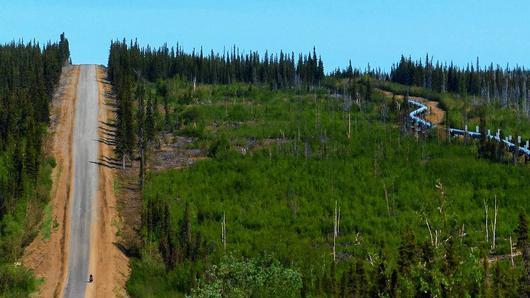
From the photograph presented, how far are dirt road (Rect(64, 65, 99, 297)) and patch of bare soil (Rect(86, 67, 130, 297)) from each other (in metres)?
0.62

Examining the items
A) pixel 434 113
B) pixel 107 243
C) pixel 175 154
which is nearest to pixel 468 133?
pixel 434 113

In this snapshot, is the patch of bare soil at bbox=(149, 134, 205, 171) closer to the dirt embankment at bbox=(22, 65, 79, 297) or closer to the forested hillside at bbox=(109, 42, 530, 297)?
the forested hillside at bbox=(109, 42, 530, 297)

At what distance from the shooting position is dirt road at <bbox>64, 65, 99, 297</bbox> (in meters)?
59.2

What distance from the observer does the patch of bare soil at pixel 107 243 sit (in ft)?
189

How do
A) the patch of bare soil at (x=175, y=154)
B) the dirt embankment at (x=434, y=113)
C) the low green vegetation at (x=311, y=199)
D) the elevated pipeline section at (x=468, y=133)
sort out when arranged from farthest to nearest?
the dirt embankment at (x=434, y=113)
the elevated pipeline section at (x=468, y=133)
the patch of bare soil at (x=175, y=154)
the low green vegetation at (x=311, y=199)

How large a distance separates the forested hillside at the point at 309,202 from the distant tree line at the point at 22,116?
11.5 metres

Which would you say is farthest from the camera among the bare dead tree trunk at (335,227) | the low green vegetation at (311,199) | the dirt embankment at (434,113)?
the dirt embankment at (434,113)

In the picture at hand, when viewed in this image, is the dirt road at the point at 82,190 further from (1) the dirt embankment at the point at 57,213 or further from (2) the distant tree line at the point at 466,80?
(2) the distant tree line at the point at 466,80

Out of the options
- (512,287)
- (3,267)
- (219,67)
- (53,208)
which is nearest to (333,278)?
(512,287)

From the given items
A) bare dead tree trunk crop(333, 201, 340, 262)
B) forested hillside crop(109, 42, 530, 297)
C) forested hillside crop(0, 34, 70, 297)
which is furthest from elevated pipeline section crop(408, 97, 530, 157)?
forested hillside crop(0, 34, 70, 297)

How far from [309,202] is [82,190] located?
24491mm

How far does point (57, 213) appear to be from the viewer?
72.0m

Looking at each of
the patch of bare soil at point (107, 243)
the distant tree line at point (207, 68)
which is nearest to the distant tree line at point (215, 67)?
the distant tree line at point (207, 68)

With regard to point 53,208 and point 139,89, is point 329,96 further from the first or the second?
point 53,208
